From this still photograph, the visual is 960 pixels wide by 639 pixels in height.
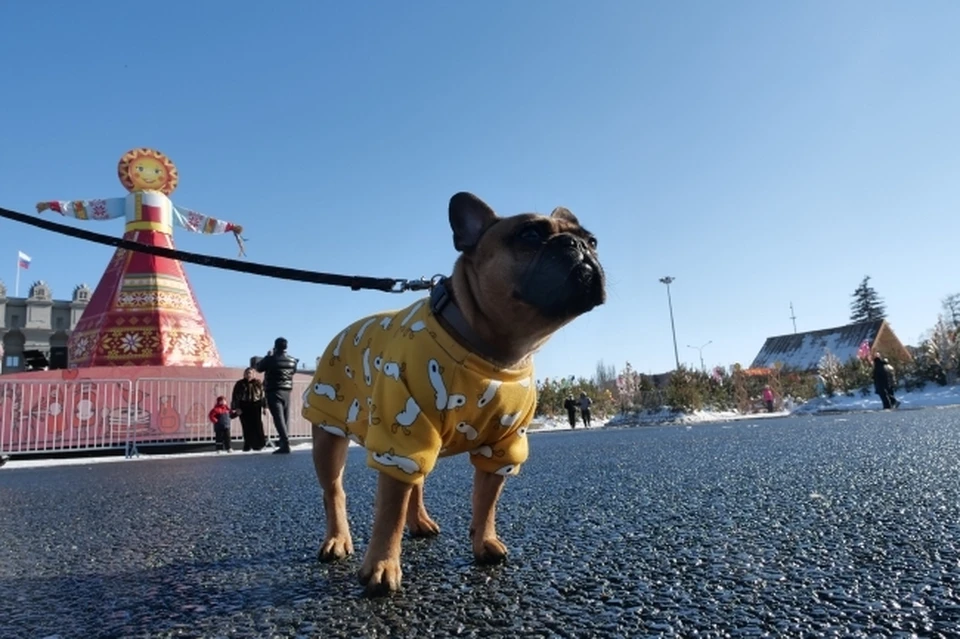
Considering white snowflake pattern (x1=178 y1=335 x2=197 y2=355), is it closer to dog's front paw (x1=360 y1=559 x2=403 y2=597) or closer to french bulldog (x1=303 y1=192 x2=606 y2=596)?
french bulldog (x1=303 y1=192 x2=606 y2=596)

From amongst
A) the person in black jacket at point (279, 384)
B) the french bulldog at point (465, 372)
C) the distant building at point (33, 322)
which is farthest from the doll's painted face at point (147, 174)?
the distant building at point (33, 322)

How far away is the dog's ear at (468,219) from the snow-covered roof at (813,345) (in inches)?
1904

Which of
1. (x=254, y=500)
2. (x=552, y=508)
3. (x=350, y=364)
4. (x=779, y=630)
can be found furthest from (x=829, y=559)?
(x=254, y=500)

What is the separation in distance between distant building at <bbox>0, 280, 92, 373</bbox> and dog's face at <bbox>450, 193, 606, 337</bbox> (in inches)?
2835

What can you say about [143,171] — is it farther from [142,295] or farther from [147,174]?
[142,295]

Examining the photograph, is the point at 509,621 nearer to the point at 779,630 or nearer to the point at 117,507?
the point at 779,630

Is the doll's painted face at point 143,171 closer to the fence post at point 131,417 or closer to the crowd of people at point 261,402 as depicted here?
the fence post at point 131,417

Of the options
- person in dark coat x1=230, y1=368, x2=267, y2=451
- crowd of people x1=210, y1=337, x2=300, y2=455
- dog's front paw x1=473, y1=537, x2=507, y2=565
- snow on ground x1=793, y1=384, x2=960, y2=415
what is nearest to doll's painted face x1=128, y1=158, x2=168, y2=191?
crowd of people x1=210, y1=337, x2=300, y2=455

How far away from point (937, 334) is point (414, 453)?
26.8 meters

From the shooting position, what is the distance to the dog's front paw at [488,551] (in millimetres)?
1530

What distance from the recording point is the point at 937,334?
2219 centimetres

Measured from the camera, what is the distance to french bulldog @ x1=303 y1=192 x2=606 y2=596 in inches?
57.5

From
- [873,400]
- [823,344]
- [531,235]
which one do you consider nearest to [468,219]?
[531,235]

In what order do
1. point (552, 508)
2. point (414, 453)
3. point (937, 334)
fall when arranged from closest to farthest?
point (414, 453) → point (552, 508) → point (937, 334)
